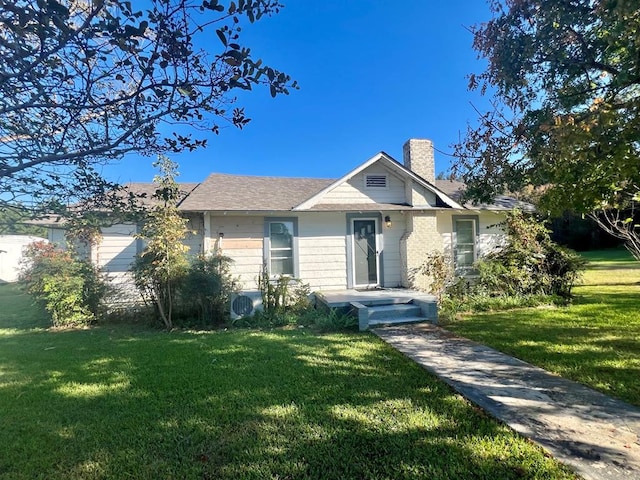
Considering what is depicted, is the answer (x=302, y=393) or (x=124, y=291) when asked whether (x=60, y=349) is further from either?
(x=302, y=393)

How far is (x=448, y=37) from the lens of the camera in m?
9.42

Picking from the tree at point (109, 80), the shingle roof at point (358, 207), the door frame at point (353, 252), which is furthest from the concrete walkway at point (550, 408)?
the shingle roof at point (358, 207)

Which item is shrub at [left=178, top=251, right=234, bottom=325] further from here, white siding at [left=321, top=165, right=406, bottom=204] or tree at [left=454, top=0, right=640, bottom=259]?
tree at [left=454, top=0, right=640, bottom=259]

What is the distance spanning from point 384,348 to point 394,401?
220cm

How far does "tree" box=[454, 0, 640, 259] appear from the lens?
3566mm

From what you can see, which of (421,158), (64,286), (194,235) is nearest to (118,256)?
(64,286)

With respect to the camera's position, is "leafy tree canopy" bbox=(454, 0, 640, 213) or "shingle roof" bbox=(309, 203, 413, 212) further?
"shingle roof" bbox=(309, 203, 413, 212)

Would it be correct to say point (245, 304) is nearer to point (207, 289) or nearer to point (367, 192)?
point (207, 289)

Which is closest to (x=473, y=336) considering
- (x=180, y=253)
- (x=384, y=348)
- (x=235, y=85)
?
(x=384, y=348)

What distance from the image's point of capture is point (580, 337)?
20.8ft

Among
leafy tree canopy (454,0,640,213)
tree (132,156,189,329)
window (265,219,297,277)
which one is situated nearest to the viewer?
leafy tree canopy (454,0,640,213)

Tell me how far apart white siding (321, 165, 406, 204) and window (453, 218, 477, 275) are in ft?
8.62

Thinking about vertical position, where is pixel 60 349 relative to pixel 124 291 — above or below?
→ below

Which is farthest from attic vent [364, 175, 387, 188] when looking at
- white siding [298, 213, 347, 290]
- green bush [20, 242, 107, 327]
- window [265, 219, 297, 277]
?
green bush [20, 242, 107, 327]
